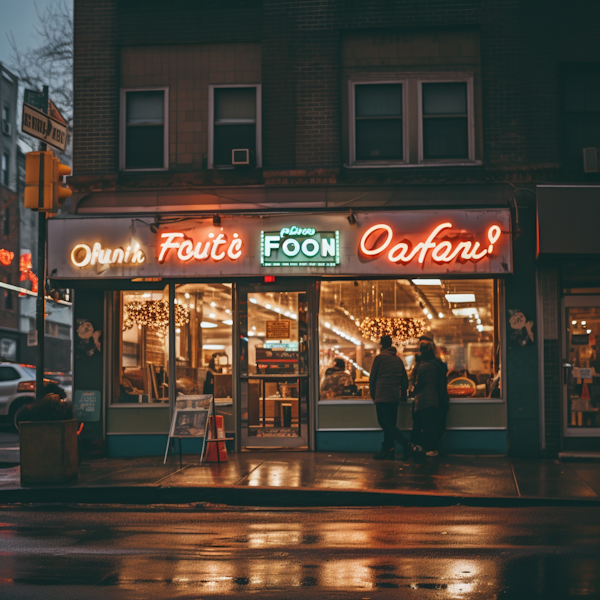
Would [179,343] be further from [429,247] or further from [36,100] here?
[36,100]

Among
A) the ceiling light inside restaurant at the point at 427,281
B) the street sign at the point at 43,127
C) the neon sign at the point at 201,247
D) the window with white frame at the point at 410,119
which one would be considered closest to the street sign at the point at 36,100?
the street sign at the point at 43,127

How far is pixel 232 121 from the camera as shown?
14688mm

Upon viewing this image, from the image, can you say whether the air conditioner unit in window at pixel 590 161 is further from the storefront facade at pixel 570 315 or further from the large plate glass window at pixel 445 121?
the large plate glass window at pixel 445 121

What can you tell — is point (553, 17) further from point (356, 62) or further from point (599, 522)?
point (599, 522)

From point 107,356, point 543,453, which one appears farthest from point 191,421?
point 543,453

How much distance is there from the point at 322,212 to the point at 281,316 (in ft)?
6.44

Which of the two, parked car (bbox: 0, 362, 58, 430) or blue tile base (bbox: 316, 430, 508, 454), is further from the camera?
parked car (bbox: 0, 362, 58, 430)

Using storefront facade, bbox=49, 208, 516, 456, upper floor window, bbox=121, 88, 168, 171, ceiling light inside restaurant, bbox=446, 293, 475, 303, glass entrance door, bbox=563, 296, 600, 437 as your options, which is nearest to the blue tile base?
storefront facade, bbox=49, 208, 516, 456

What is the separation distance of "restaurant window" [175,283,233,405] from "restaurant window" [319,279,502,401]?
1.68 metres

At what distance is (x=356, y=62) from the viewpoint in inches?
571

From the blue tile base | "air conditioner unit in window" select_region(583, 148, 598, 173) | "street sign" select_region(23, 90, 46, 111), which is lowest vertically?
the blue tile base

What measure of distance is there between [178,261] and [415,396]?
462cm

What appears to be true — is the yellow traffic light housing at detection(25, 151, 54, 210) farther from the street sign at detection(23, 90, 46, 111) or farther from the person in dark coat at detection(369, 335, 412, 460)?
the person in dark coat at detection(369, 335, 412, 460)

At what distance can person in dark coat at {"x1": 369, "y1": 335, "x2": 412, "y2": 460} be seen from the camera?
43.3 feet
